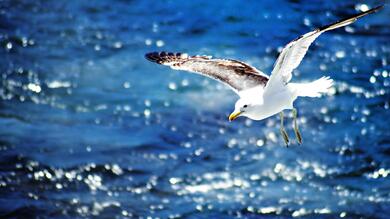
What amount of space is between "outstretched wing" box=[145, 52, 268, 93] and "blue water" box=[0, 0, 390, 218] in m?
5.97

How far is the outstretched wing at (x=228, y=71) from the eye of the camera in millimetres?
10609

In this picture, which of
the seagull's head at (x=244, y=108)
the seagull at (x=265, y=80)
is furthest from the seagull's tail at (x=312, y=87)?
the seagull's head at (x=244, y=108)

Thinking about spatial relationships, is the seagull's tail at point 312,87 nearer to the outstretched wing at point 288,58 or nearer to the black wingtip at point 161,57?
the outstretched wing at point 288,58

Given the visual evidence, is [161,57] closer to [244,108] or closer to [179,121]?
[244,108]

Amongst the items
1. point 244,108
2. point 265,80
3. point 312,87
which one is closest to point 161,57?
point 265,80

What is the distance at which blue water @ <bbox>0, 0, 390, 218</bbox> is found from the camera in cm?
1689

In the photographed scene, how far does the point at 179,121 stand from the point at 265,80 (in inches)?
329

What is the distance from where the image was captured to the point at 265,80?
34.4 feet

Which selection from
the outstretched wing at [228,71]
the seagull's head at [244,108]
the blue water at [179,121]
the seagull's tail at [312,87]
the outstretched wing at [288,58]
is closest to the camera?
the outstretched wing at [288,58]

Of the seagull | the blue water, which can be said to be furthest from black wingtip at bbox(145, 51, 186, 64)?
the blue water

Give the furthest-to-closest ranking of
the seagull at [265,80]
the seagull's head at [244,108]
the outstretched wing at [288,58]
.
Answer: the seagull's head at [244,108]
the seagull at [265,80]
the outstretched wing at [288,58]

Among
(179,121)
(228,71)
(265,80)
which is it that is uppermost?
(179,121)

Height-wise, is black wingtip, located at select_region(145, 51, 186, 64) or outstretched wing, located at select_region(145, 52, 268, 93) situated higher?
black wingtip, located at select_region(145, 51, 186, 64)

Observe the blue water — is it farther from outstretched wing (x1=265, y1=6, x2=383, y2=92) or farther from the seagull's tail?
outstretched wing (x1=265, y1=6, x2=383, y2=92)
